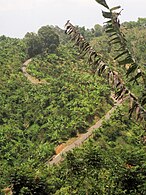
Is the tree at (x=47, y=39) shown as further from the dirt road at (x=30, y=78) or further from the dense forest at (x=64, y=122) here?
the dirt road at (x=30, y=78)

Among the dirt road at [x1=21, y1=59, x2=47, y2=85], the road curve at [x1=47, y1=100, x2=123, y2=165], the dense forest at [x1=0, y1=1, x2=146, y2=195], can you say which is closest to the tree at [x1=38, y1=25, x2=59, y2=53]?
the dense forest at [x1=0, y1=1, x2=146, y2=195]

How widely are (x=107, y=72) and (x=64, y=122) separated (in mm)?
30042

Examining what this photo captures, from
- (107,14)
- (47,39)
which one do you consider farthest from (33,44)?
(107,14)

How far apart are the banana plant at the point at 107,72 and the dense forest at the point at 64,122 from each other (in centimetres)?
3

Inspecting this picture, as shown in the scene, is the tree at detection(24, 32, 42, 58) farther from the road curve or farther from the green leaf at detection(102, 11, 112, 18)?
the green leaf at detection(102, 11, 112, 18)

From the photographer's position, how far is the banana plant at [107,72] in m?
5.88

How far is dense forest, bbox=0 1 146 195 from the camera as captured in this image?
1620 cm

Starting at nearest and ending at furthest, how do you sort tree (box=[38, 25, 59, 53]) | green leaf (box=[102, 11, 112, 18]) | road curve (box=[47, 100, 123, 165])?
1. green leaf (box=[102, 11, 112, 18])
2. road curve (box=[47, 100, 123, 165])
3. tree (box=[38, 25, 59, 53])

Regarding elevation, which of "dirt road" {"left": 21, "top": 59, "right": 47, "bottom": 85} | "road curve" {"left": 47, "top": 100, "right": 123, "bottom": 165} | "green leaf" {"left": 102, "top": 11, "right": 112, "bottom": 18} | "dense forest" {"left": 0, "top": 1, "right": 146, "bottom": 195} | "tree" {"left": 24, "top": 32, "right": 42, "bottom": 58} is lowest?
"road curve" {"left": 47, "top": 100, "right": 123, "bottom": 165}

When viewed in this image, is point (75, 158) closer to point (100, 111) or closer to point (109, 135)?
point (109, 135)

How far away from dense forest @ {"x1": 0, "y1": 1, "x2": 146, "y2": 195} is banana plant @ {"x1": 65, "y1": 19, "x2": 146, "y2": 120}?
0.08 ft

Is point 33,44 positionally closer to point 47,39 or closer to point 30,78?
point 47,39

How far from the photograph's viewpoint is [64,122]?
35969 millimetres

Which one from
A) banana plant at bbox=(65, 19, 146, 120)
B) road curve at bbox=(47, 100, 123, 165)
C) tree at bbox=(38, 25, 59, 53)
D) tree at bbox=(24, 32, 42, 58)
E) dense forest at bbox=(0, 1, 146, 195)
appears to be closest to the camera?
banana plant at bbox=(65, 19, 146, 120)
